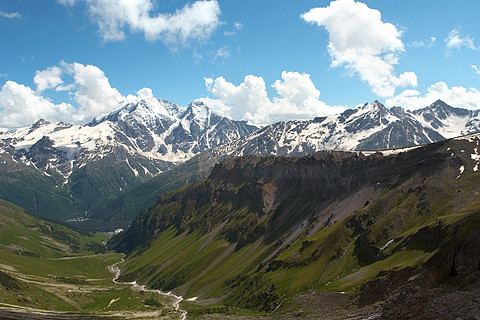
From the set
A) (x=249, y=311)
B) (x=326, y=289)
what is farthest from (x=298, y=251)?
(x=326, y=289)

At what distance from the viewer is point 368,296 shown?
106 meters

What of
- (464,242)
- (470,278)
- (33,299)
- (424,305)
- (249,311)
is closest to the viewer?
(424,305)

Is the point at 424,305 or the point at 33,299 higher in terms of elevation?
the point at 33,299

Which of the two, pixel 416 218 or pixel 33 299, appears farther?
pixel 33 299

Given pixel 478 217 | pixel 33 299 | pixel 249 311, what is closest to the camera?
pixel 478 217

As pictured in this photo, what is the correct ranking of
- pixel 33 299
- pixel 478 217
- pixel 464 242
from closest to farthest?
1. pixel 464 242
2. pixel 478 217
3. pixel 33 299

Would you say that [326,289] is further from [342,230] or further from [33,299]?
[33,299]

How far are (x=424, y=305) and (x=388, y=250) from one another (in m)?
94.9

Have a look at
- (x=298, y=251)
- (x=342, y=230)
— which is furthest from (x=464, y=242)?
(x=298, y=251)

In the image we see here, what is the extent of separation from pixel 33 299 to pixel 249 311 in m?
104

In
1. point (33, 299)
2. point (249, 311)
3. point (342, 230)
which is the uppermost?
point (33, 299)

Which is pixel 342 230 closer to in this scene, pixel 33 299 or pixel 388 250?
pixel 388 250

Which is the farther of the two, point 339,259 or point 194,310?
point 194,310

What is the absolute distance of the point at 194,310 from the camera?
184 metres
